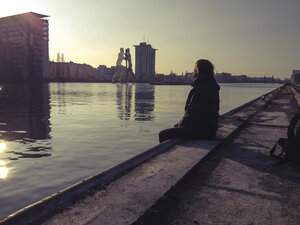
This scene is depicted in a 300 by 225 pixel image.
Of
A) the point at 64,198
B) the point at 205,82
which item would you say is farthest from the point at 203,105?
the point at 64,198

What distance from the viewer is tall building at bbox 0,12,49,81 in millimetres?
136125

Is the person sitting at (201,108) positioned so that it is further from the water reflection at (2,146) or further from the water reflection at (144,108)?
the water reflection at (144,108)

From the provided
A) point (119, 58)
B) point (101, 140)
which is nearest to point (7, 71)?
point (119, 58)

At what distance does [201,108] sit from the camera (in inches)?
225

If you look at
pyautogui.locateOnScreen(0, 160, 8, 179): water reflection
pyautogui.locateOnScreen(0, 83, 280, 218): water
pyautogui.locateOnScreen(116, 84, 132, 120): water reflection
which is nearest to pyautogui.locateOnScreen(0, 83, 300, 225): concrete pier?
pyautogui.locateOnScreen(0, 83, 280, 218): water

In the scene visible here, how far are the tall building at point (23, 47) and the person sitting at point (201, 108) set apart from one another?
14890 cm

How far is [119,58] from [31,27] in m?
59.6

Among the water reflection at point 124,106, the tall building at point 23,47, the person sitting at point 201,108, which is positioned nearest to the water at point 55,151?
the person sitting at point 201,108

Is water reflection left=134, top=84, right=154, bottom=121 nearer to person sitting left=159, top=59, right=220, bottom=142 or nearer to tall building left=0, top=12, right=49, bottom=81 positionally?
person sitting left=159, top=59, right=220, bottom=142

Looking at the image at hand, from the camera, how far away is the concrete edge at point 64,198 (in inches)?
93.4

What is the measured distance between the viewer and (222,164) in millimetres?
4477

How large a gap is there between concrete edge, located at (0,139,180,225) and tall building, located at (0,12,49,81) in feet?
493

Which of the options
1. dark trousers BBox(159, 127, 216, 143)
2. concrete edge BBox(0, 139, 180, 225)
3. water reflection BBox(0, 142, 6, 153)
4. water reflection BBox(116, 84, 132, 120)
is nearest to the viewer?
concrete edge BBox(0, 139, 180, 225)

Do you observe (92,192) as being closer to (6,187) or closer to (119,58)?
(6,187)
